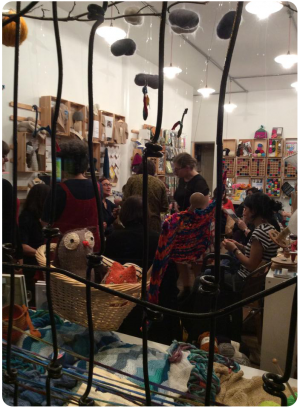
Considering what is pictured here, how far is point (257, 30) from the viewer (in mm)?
1255

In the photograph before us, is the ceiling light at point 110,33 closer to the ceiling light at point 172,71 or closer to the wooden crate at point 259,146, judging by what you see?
the ceiling light at point 172,71

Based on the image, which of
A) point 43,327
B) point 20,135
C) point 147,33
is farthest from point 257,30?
point 20,135

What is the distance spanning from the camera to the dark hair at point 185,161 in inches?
36.5

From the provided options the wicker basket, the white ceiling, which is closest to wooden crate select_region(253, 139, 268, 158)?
the white ceiling

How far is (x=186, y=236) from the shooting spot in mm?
816

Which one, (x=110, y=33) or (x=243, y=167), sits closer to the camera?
(x=243, y=167)

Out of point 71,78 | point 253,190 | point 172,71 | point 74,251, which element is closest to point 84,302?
point 74,251

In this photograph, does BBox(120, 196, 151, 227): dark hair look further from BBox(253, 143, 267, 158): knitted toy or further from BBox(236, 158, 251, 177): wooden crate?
BBox(253, 143, 267, 158): knitted toy

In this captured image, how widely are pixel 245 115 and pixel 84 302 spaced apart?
0.97 m

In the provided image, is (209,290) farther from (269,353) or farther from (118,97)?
(118,97)

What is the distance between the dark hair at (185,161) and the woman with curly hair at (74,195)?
0.24m

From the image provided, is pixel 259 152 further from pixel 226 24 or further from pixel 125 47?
pixel 226 24

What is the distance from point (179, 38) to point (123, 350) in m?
1.09

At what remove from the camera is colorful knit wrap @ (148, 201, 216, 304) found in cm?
75
